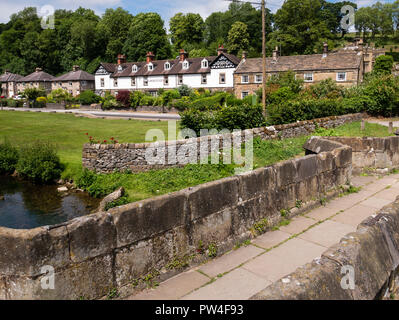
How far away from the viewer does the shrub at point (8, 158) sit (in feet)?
51.1

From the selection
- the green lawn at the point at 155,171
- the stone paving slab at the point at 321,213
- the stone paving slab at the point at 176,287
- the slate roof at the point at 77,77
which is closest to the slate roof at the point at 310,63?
the green lawn at the point at 155,171

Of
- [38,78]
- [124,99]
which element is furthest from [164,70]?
[38,78]

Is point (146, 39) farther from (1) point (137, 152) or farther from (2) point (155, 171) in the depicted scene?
(2) point (155, 171)

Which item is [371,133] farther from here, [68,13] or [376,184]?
[68,13]

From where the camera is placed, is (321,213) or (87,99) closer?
(321,213)

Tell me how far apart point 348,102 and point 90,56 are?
74.3 m

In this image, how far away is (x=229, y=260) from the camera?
537cm

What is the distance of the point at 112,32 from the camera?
279 feet

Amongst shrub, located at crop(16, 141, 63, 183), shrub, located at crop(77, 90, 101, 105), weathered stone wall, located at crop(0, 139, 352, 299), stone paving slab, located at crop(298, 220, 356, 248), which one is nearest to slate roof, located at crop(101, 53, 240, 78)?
shrub, located at crop(77, 90, 101, 105)

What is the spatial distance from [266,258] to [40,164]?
38.8ft

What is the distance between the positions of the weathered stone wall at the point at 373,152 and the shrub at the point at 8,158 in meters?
14.1

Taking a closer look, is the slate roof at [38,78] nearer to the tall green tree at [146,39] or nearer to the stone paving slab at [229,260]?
the tall green tree at [146,39]

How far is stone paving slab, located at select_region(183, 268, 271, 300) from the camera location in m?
4.32

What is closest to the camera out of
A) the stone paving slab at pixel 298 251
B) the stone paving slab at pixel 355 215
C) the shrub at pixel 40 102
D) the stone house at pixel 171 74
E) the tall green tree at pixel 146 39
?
the stone paving slab at pixel 298 251
